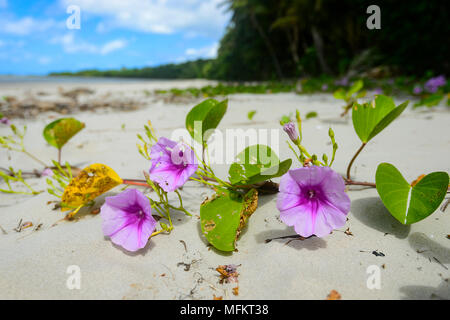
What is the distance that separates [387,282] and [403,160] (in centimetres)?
84

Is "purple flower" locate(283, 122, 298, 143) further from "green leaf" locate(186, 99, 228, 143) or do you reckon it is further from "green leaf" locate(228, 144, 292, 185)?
"green leaf" locate(186, 99, 228, 143)

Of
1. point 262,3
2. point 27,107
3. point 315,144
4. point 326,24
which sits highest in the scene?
point 262,3

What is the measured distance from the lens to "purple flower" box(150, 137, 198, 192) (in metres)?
0.87

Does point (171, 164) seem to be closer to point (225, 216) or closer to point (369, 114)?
point (225, 216)

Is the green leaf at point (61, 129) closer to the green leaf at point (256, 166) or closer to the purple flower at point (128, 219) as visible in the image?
the purple flower at point (128, 219)

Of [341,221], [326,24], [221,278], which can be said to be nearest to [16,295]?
[221,278]

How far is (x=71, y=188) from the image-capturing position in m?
1.04

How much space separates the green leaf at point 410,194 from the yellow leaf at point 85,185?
91 centimetres

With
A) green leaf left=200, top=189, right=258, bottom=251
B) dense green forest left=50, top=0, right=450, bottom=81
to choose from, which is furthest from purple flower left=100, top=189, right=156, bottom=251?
dense green forest left=50, top=0, right=450, bottom=81

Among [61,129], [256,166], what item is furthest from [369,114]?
[61,129]

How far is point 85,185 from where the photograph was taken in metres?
1.04

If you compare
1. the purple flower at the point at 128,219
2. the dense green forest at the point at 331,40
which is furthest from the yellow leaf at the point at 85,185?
the dense green forest at the point at 331,40

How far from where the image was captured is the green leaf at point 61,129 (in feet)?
4.61

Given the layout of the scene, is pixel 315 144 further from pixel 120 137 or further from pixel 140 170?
pixel 120 137
